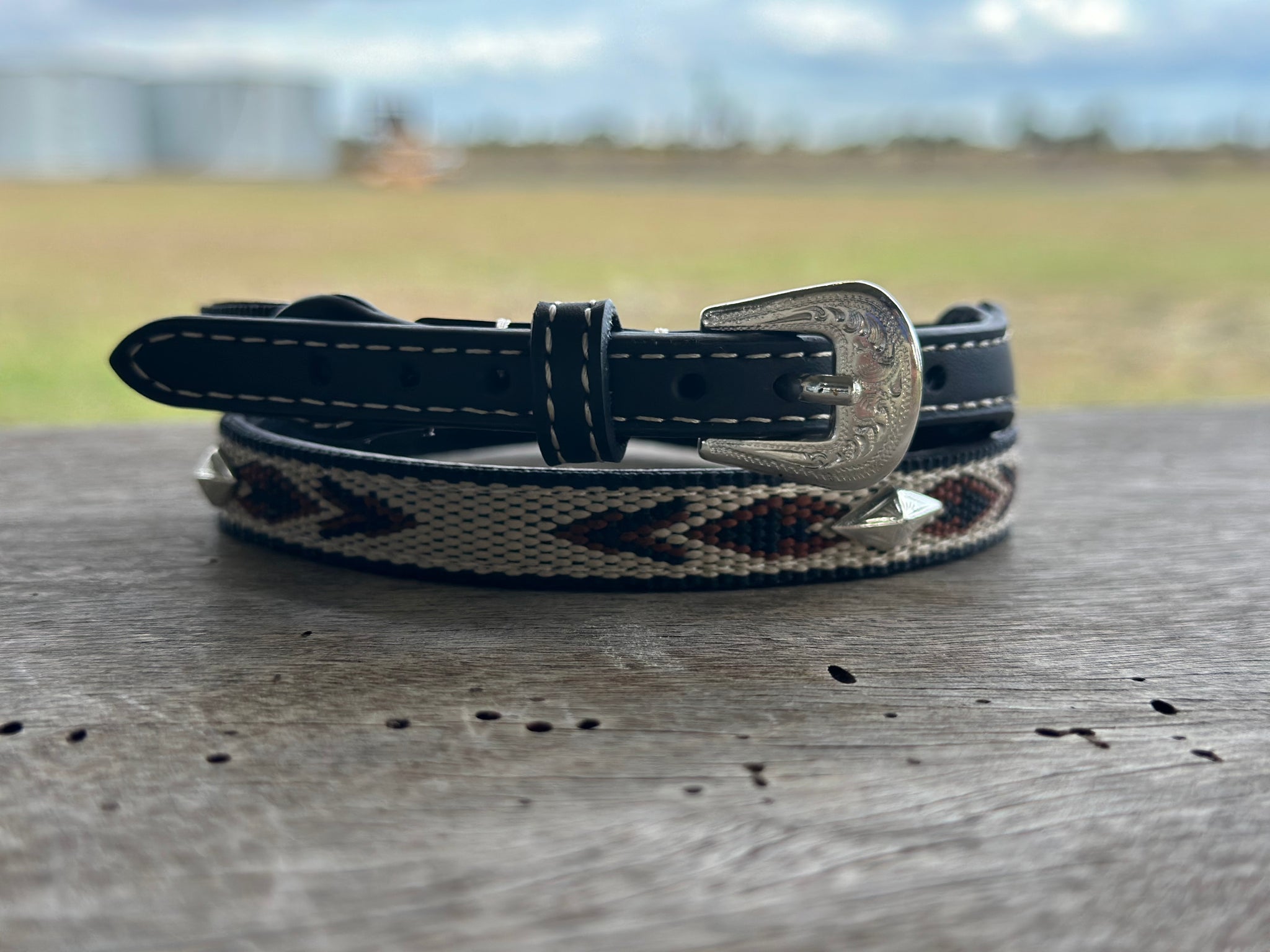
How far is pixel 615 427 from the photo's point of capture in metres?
0.85

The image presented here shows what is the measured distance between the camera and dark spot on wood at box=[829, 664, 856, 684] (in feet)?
2.32

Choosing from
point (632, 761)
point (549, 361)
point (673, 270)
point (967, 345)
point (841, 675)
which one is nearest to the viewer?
point (632, 761)

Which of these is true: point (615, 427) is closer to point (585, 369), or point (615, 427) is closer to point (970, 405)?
point (585, 369)

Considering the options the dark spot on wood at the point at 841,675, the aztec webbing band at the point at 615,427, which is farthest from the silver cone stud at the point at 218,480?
the dark spot on wood at the point at 841,675

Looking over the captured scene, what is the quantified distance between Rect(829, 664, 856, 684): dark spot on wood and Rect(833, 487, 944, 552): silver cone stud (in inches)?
6.6

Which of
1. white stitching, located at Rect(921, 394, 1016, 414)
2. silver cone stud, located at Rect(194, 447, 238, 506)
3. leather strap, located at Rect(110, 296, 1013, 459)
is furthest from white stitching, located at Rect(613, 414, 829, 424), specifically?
silver cone stud, located at Rect(194, 447, 238, 506)

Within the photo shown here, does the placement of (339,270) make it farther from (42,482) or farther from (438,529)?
(438,529)

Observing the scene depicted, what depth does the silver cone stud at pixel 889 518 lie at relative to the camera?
34.0 inches

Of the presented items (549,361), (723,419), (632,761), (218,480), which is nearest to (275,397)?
(218,480)

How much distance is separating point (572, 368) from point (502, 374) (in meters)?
0.07

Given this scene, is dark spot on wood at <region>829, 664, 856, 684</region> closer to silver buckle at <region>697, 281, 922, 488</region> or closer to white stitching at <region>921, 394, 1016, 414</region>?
silver buckle at <region>697, 281, 922, 488</region>

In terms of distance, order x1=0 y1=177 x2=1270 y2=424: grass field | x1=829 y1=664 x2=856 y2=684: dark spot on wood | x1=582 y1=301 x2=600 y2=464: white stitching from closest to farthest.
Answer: x1=829 y1=664 x2=856 y2=684: dark spot on wood, x1=582 y1=301 x2=600 y2=464: white stitching, x1=0 y1=177 x2=1270 y2=424: grass field

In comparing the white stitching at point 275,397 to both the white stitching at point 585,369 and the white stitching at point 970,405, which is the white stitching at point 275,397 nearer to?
the white stitching at point 585,369

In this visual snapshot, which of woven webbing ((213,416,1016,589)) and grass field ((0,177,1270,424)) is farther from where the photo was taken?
grass field ((0,177,1270,424))
